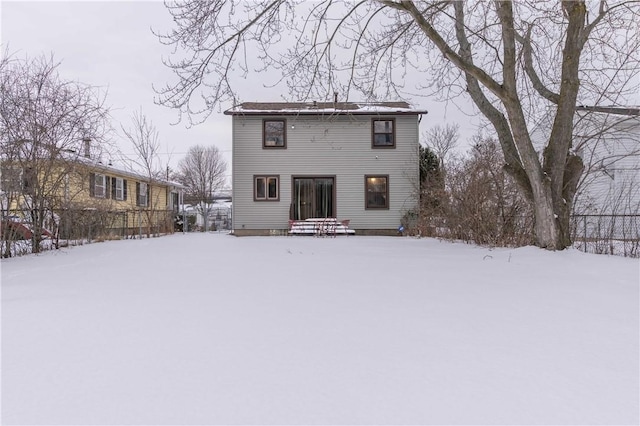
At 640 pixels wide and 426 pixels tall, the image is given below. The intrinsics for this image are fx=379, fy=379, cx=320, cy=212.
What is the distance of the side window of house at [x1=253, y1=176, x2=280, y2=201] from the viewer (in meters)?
14.7

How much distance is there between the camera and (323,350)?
2139mm

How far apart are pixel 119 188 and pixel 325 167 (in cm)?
1064

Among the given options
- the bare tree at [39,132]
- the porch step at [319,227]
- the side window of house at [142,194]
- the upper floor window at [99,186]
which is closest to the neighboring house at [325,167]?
the porch step at [319,227]

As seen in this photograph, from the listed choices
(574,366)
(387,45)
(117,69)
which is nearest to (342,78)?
(387,45)

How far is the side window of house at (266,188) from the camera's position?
14.7 meters

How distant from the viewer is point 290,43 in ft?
23.1

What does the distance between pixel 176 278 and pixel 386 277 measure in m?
2.45

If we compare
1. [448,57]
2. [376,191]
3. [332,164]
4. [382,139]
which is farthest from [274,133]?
[448,57]

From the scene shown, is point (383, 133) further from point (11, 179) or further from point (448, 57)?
point (11, 179)

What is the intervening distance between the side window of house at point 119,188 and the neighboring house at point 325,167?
729 centimetres

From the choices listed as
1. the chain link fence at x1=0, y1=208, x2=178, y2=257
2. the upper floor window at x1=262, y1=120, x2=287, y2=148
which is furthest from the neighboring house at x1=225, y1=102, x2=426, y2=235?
the chain link fence at x1=0, y1=208, x2=178, y2=257

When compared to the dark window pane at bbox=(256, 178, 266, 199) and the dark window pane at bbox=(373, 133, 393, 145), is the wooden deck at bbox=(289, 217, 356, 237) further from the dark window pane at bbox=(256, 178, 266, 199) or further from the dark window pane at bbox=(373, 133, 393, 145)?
the dark window pane at bbox=(373, 133, 393, 145)

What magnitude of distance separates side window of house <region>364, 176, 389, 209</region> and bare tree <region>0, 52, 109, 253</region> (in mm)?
9607

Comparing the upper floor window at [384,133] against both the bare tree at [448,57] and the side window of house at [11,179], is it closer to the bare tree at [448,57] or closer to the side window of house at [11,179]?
the bare tree at [448,57]
